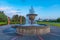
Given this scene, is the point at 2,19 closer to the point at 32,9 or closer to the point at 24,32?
the point at 32,9

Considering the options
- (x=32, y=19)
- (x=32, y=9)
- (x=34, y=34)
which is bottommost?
(x=34, y=34)

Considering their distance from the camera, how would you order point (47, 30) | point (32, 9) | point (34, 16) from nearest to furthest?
point (47, 30)
point (34, 16)
point (32, 9)

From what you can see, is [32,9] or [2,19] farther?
[2,19]

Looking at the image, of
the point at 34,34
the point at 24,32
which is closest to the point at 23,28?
the point at 24,32

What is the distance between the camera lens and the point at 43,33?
37.6 ft

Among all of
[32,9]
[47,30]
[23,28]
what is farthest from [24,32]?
[32,9]

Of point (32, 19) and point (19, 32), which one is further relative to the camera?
point (32, 19)

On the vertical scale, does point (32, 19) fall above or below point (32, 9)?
below

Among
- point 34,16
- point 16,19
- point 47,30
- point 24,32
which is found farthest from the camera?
point 16,19

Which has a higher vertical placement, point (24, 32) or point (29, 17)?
point (29, 17)

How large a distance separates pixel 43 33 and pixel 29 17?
594 centimetres

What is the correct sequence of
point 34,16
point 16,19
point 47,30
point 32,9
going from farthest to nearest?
1. point 16,19
2. point 32,9
3. point 34,16
4. point 47,30

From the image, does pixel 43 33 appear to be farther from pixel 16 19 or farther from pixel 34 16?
pixel 16 19

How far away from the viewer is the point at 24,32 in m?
10.9
